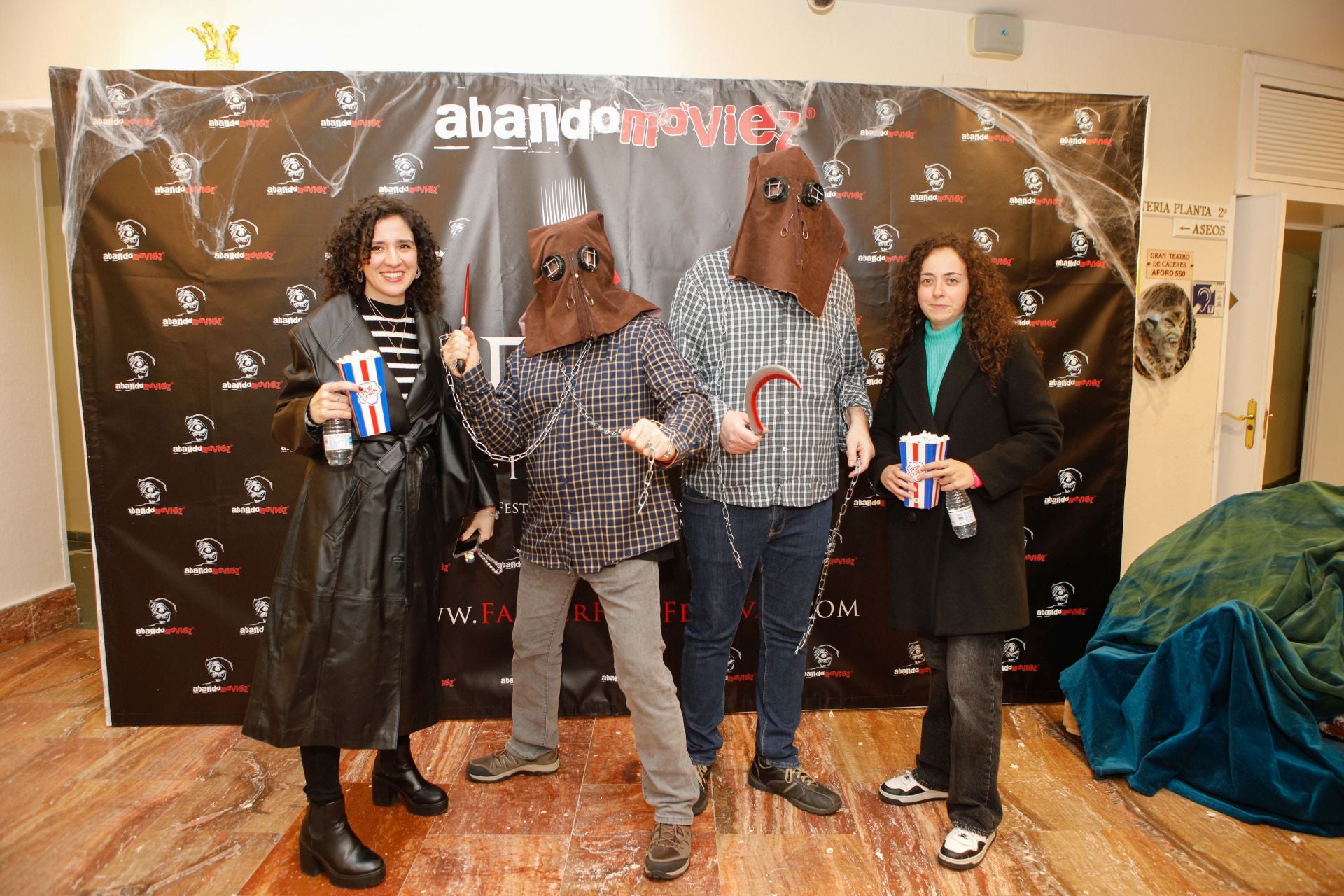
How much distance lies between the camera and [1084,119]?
9.86 feet

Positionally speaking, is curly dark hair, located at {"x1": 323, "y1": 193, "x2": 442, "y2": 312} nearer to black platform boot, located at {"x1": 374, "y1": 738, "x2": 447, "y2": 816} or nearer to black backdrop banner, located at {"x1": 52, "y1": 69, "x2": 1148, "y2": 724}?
black backdrop banner, located at {"x1": 52, "y1": 69, "x2": 1148, "y2": 724}

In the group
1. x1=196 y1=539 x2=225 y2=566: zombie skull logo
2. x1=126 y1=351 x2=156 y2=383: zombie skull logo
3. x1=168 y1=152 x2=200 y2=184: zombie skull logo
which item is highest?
x1=168 y1=152 x2=200 y2=184: zombie skull logo

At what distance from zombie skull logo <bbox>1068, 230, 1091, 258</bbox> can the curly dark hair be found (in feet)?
7.93

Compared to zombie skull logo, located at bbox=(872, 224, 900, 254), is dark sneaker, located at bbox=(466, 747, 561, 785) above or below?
below

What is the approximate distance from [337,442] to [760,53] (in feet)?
8.10

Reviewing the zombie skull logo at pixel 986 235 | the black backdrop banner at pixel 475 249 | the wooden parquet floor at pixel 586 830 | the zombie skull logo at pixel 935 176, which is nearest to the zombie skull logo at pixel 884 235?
the black backdrop banner at pixel 475 249

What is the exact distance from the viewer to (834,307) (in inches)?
91.8

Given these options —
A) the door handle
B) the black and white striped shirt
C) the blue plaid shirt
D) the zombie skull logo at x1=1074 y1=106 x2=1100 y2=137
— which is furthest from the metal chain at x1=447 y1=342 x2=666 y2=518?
the door handle

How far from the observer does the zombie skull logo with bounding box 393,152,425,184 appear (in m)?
2.82

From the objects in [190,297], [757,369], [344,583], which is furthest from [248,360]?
[757,369]

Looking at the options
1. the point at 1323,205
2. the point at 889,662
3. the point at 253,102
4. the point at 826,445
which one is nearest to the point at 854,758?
the point at 889,662

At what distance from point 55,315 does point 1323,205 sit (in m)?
6.74

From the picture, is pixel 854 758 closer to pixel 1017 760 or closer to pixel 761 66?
pixel 1017 760

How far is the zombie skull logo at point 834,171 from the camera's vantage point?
2.92m
